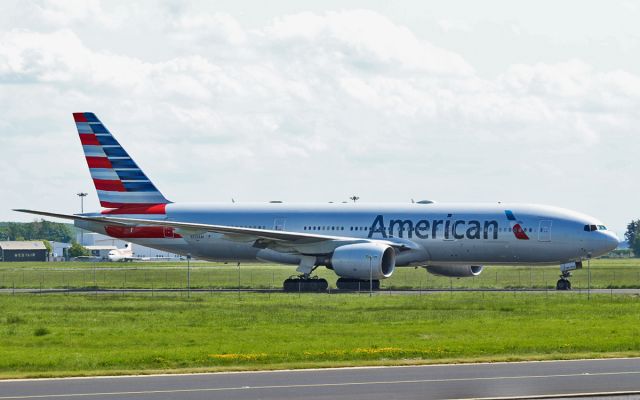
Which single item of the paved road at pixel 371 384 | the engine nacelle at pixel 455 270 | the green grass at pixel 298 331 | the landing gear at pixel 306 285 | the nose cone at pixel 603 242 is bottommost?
the paved road at pixel 371 384

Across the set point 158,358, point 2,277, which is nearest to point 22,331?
point 158,358

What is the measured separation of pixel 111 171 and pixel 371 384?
46.1 meters

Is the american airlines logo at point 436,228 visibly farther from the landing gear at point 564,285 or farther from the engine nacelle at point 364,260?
the landing gear at point 564,285

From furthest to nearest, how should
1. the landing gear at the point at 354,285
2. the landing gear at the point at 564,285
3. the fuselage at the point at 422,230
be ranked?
the landing gear at the point at 354,285
the landing gear at the point at 564,285
the fuselage at the point at 422,230

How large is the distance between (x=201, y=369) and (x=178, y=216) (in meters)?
39.3

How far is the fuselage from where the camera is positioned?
5888 centimetres

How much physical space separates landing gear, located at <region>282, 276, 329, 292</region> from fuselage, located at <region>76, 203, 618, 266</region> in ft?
6.25

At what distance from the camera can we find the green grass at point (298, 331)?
28897 mm

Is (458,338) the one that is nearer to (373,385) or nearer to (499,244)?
(373,385)

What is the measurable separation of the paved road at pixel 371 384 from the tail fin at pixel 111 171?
4265 centimetres

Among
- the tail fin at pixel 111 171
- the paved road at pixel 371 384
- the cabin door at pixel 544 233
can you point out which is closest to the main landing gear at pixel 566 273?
the cabin door at pixel 544 233

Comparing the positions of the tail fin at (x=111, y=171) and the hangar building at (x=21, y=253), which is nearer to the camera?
the tail fin at (x=111, y=171)

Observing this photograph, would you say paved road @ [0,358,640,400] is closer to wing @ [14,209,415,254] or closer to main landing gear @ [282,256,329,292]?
main landing gear @ [282,256,329,292]

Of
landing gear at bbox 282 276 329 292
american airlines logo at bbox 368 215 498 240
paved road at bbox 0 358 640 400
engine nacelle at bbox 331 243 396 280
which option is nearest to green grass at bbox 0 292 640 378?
paved road at bbox 0 358 640 400
